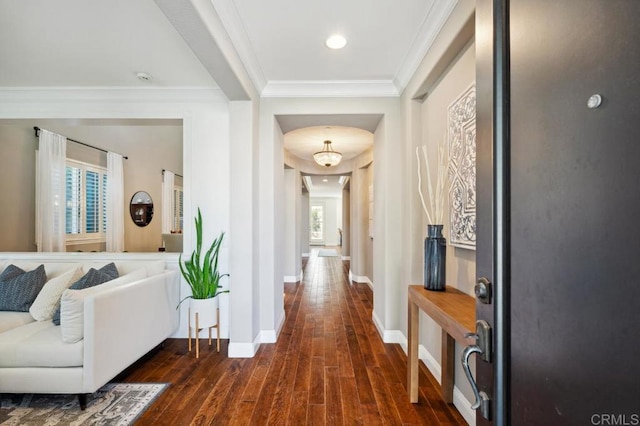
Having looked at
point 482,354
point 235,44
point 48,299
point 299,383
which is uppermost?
point 235,44

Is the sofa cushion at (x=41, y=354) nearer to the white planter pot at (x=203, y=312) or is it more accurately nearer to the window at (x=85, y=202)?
the white planter pot at (x=203, y=312)

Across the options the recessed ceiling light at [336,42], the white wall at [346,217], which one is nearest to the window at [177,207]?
the white wall at [346,217]

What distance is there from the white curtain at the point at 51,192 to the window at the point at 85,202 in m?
0.39

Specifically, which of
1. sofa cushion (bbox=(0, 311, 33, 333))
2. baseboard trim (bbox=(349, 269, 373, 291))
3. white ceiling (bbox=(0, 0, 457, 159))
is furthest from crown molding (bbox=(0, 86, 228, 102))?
baseboard trim (bbox=(349, 269, 373, 291))

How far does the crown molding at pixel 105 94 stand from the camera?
3.24 m

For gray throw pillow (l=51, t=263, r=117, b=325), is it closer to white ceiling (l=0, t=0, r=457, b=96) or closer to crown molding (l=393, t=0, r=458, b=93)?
white ceiling (l=0, t=0, r=457, b=96)

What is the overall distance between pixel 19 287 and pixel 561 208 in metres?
3.88

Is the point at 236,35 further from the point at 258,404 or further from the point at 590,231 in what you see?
the point at 258,404

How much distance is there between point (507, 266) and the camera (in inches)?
28.8

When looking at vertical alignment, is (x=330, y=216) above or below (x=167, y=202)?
below

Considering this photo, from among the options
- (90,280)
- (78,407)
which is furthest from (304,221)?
(78,407)

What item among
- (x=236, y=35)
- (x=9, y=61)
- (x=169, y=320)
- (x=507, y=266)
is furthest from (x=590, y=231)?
(x=9, y=61)

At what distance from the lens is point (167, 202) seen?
6.61m

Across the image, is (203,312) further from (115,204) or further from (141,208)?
(141,208)
